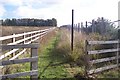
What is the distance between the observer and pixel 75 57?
36.1ft

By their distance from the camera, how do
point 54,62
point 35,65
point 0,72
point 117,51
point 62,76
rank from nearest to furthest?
point 35,65 < point 0,72 < point 62,76 < point 117,51 < point 54,62

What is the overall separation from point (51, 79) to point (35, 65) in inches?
82.3

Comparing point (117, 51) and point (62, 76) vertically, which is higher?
point (117, 51)

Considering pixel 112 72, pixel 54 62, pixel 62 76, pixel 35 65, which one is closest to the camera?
pixel 35 65

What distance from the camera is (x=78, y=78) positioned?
27.1ft

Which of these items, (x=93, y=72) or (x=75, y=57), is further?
(x=75, y=57)

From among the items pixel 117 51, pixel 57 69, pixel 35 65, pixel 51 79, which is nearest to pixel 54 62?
pixel 57 69

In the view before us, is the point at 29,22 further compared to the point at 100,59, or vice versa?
the point at 29,22

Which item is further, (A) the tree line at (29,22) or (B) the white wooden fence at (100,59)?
(A) the tree line at (29,22)

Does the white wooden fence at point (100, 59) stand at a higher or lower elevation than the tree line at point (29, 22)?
lower

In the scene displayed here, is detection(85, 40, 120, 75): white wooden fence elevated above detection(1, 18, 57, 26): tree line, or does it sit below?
below

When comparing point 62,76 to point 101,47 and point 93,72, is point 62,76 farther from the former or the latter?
point 101,47

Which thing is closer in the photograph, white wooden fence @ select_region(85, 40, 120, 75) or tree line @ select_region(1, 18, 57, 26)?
white wooden fence @ select_region(85, 40, 120, 75)

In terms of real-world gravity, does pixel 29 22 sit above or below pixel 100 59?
above
